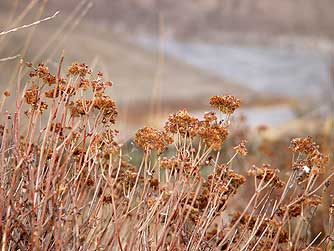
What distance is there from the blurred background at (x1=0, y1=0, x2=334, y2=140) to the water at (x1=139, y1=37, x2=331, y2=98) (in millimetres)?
38

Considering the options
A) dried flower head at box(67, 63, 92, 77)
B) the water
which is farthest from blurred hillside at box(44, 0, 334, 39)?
dried flower head at box(67, 63, 92, 77)

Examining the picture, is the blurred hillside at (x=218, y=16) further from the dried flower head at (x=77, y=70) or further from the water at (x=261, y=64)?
the dried flower head at (x=77, y=70)

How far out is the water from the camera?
23.3m

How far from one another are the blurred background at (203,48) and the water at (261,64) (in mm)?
38

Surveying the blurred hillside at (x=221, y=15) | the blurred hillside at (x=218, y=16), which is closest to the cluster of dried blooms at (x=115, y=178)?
the blurred hillside at (x=218, y=16)

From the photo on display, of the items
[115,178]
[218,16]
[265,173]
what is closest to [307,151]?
[265,173]

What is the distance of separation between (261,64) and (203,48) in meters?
4.59

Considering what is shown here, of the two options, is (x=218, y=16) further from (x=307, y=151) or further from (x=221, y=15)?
(x=307, y=151)

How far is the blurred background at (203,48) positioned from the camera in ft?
59.7

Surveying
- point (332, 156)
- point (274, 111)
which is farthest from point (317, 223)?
point (274, 111)

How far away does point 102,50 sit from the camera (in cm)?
2458

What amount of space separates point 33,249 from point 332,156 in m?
2.93

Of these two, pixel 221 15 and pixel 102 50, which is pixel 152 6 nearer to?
pixel 221 15

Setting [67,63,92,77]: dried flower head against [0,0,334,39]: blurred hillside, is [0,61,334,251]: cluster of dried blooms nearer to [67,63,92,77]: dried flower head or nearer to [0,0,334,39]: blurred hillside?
[67,63,92,77]: dried flower head
